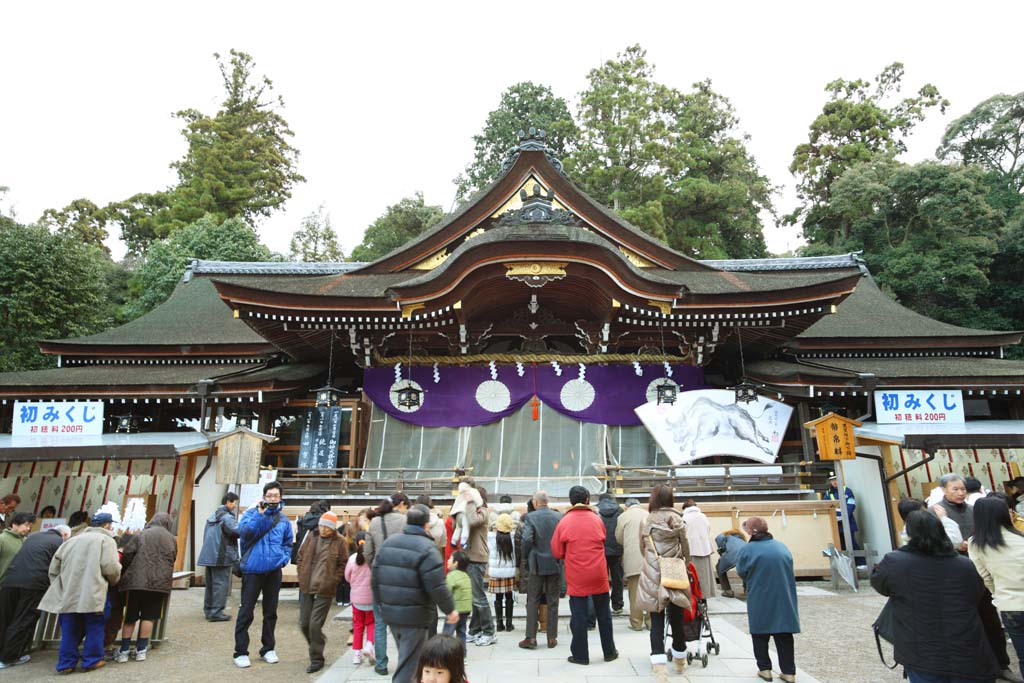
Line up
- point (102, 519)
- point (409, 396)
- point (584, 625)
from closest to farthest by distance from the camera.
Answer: point (584, 625) → point (102, 519) → point (409, 396)

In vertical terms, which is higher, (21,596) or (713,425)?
(713,425)

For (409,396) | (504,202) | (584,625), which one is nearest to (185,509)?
(409,396)

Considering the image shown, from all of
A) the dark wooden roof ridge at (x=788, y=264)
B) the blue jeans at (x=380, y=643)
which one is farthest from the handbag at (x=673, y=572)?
the dark wooden roof ridge at (x=788, y=264)

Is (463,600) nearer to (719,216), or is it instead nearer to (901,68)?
(719,216)

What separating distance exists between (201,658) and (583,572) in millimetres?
3736

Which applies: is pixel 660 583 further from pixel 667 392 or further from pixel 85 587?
pixel 667 392

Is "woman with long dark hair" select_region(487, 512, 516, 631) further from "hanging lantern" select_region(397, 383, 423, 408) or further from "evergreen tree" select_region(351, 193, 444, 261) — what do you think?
"evergreen tree" select_region(351, 193, 444, 261)

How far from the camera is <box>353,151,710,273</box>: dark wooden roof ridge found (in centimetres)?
1379

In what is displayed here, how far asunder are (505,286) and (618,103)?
2408 centimetres

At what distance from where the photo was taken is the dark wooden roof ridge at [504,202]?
1379cm

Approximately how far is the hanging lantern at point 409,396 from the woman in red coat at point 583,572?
23.6ft

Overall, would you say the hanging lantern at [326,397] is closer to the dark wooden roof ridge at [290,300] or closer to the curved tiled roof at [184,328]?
the dark wooden roof ridge at [290,300]

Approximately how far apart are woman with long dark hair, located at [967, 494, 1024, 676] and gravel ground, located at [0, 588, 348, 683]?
506 centimetres

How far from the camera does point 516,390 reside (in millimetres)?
12984
